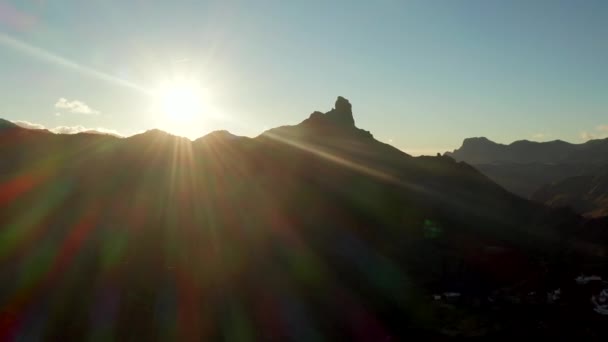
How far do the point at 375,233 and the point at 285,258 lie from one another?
68.8ft

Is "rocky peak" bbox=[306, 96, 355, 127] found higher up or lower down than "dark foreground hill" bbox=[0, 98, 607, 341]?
higher up

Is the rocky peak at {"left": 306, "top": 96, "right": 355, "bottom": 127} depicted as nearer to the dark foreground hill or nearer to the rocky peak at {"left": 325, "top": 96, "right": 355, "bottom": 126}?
the rocky peak at {"left": 325, "top": 96, "right": 355, "bottom": 126}

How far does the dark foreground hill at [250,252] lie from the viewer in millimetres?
42938

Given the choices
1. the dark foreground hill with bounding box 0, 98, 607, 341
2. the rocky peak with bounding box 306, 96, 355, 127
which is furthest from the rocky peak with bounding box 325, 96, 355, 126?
the dark foreground hill with bounding box 0, 98, 607, 341

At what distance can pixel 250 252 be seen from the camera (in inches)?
2200

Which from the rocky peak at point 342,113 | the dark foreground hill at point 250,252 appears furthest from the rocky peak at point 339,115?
the dark foreground hill at point 250,252

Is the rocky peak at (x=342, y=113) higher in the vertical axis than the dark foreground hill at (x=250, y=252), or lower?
higher

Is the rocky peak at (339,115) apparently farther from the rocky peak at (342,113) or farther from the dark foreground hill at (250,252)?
the dark foreground hill at (250,252)

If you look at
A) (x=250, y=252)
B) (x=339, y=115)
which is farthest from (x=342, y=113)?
(x=250, y=252)

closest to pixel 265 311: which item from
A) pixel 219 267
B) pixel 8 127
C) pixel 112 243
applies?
pixel 219 267

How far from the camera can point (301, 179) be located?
7844 centimetres

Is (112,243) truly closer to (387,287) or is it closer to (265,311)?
(265,311)

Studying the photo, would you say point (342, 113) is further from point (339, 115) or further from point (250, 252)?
point (250, 252)

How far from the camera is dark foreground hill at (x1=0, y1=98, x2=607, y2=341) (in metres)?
42.9
